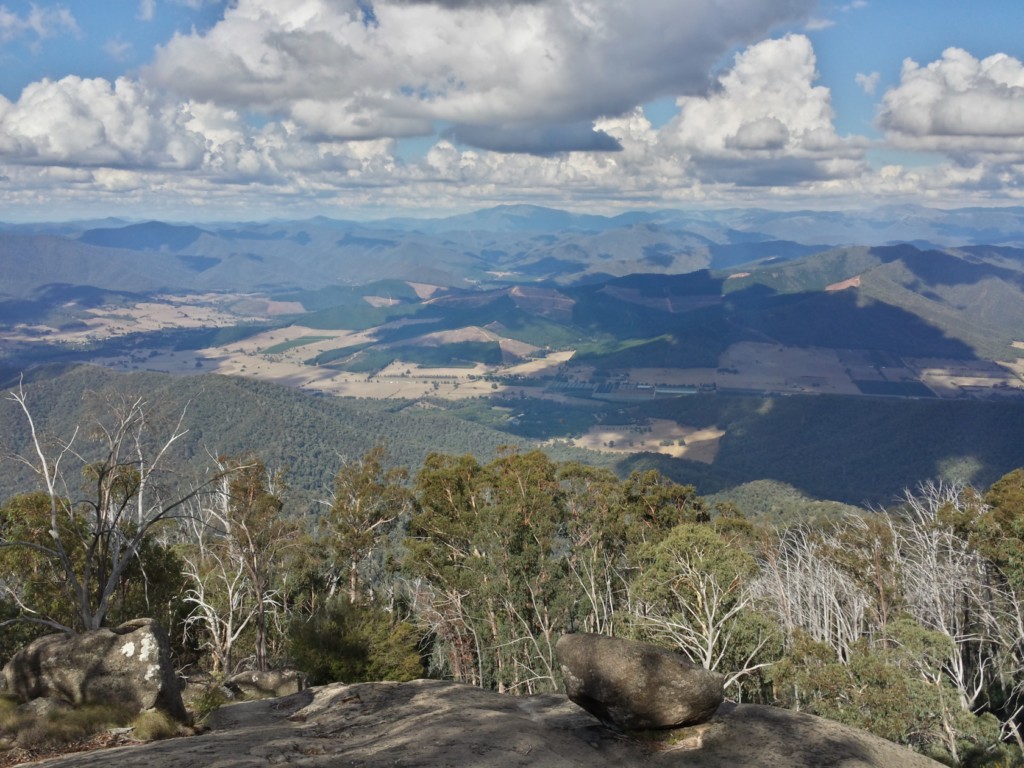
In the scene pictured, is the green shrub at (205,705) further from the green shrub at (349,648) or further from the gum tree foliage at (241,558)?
the gum tree foliage at (241,558)

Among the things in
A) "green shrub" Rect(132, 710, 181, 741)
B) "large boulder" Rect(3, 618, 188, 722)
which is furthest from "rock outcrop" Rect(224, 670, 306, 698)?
"green shrub" Rect(132, 710, 181, 741)

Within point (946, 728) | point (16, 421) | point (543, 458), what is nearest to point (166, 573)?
point (543, 458)

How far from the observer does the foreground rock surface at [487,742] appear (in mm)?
14000

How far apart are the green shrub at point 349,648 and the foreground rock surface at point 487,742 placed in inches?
527

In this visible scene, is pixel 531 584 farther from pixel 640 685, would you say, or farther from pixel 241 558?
pixel 640 685

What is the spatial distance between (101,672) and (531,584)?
24432 millimetres

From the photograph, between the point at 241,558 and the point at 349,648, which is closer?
the point at 349,648

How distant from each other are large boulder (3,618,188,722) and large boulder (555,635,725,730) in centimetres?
1048

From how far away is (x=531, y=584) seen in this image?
38.8 meters

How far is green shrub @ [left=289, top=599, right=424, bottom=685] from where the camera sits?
32094mm

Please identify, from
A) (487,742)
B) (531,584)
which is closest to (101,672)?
(487,742)

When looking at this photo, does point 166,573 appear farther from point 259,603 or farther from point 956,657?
point 956,657

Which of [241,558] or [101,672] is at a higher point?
[101,672]

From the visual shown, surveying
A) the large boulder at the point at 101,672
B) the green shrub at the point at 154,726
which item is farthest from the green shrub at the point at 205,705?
the green shrub at the point at 154,726
